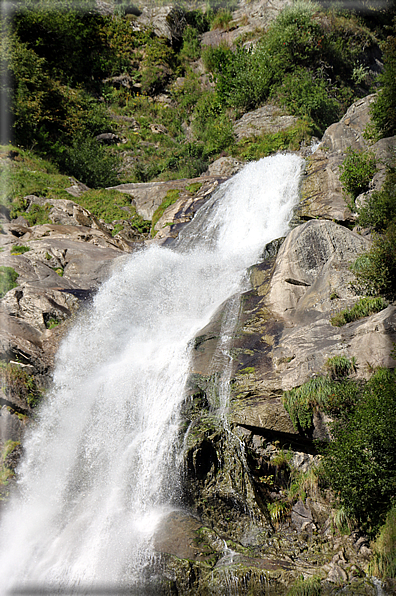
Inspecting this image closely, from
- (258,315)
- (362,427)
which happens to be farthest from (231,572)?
(258,315)

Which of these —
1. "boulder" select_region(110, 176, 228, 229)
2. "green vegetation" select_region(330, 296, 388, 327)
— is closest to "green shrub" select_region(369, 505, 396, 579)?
"green vegetation" select_region(330, 296, 388, 327)

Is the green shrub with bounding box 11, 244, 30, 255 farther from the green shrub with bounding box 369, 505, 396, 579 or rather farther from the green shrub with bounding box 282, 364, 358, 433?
the green shrub with bounding box 369, 505, 396, 579

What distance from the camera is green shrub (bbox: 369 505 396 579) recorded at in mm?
6441

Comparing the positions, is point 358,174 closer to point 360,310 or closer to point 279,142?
point 360,310

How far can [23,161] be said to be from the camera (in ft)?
77.8

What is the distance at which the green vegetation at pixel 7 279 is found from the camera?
12875 millimetres

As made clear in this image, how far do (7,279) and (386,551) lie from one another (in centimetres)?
1202

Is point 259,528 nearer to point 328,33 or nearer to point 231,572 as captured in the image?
point 231,572

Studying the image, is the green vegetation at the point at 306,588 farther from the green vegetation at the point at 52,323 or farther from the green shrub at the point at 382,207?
the green vegetation at the point at 52,323

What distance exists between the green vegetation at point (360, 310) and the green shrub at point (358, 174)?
6.40 meters

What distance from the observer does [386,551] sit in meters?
6.55

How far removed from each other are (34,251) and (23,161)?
418 inches

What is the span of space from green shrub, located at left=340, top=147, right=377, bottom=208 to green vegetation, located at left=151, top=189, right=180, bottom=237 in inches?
376

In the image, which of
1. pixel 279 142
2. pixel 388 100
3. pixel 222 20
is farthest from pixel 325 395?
pixel 222 20
